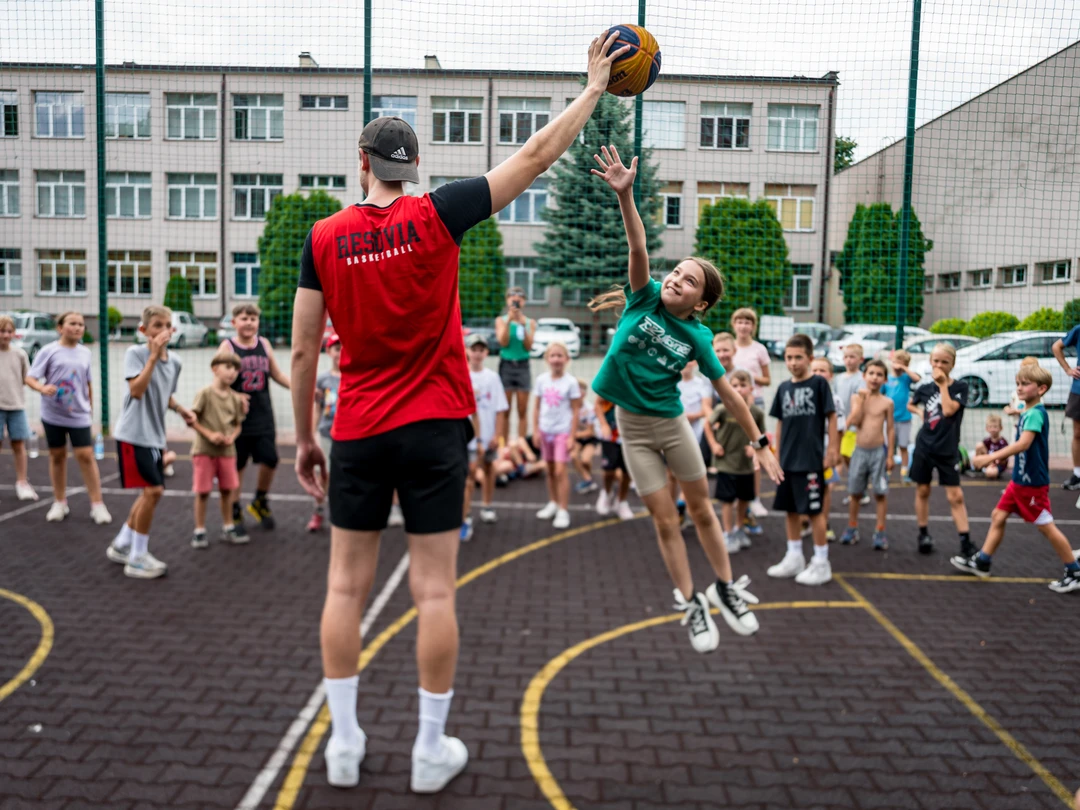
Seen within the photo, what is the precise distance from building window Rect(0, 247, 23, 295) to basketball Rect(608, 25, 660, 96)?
11348 mm

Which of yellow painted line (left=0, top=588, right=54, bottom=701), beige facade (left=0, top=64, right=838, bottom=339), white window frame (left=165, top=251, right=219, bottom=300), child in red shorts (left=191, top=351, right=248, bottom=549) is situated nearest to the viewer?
yellow painted line (left=0, top=588, right=54, bottom=701)

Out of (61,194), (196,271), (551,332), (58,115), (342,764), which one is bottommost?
(342,764)

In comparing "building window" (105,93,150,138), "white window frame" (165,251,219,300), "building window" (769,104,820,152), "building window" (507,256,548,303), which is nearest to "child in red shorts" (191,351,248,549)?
"building window" (105,93,150,138)

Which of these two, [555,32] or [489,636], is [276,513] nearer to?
[489,636]

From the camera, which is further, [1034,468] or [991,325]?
[991,325]

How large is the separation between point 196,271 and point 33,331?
14.3 ft

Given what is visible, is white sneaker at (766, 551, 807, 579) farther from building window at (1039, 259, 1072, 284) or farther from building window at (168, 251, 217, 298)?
building window at (168, 251, 217, 298)

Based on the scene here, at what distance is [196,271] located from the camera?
21.6 metres

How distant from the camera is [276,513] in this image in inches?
331

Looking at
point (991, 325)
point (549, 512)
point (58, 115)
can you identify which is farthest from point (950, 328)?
point (58, 115)

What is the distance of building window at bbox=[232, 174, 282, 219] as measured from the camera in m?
12.4

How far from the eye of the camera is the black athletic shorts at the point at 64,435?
757 cm

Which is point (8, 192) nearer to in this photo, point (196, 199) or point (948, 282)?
point (196, 199)

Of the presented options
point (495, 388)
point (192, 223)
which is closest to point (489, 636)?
point (495, 388)
